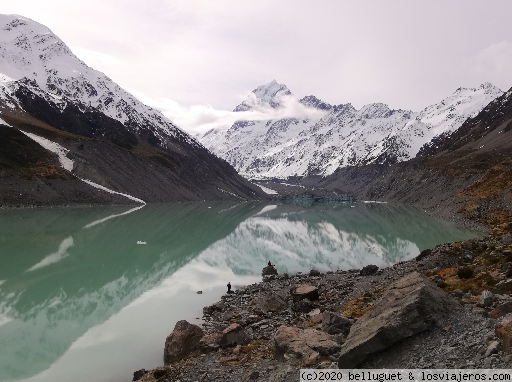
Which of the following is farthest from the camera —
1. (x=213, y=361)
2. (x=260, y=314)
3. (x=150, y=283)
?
(x=150, y=283)

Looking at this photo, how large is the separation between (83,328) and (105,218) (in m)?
61.0

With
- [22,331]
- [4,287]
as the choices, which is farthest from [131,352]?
[4,287]

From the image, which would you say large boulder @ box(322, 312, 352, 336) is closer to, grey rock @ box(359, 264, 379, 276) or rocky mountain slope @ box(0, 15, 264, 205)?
grey rock @ box(359, 264, 379, 276)

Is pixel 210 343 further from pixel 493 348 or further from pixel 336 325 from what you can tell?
pixel 493 348

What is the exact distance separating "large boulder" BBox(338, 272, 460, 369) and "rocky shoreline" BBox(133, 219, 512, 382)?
0.09 feet

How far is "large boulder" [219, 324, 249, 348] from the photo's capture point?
17.4 meters

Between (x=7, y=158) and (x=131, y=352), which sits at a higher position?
(x=7, y=158)

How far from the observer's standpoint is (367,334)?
11.4 meters

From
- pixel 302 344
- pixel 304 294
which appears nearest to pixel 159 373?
pixel 302 344

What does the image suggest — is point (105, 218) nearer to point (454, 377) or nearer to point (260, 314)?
point (260, 314)

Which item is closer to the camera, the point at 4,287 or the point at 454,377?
the point at 454,377

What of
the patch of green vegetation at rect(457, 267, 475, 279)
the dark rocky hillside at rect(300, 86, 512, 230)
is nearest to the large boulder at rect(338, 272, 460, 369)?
the patch of green vegetation at rect(457, 267, 475, 279)

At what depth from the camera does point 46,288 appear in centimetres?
2962

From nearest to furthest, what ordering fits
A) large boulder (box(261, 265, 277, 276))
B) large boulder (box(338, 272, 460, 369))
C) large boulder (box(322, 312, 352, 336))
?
large boulder (box(338, 272, 460, 369))
large boulder (box(322, 312, 352, 336))
large boulder (box(261, 265, 277, 276))
